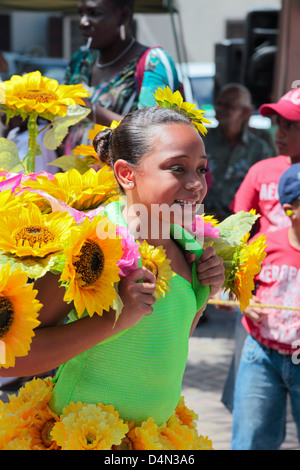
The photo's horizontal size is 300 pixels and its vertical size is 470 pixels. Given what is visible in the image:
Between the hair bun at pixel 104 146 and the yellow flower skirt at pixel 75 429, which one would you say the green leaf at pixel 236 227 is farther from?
the yellow flower skirt at pixel 75 429

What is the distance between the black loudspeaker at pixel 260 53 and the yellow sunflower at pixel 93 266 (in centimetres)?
834

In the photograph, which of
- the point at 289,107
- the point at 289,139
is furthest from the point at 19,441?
the point at 289,107

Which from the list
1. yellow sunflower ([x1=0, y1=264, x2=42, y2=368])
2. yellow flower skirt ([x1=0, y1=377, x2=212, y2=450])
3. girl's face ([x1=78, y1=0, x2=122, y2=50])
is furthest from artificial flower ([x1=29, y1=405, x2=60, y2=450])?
girl's face ([x1=78, y1=0, x2=122, y2=50])

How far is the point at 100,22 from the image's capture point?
12.8ft

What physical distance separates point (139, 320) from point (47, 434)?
423mm

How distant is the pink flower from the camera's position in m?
1.80

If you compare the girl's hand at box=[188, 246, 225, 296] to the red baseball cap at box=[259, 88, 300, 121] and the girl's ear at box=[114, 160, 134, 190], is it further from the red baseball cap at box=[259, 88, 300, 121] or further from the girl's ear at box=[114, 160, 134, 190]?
the red baseball cap at box=[259, 88, 300, 121]

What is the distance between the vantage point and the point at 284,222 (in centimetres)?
337

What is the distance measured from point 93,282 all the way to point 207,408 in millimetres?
3518

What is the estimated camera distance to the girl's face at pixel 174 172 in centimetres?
194

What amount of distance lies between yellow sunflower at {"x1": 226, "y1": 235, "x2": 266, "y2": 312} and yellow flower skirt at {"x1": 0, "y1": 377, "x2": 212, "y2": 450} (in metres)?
0.45

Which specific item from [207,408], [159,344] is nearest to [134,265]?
[159,344]

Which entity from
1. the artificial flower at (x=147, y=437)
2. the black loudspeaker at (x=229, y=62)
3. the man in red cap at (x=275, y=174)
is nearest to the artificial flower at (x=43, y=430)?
the artificial flower at (x=147, y=437)

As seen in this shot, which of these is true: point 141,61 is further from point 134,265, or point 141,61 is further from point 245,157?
point 245,157
